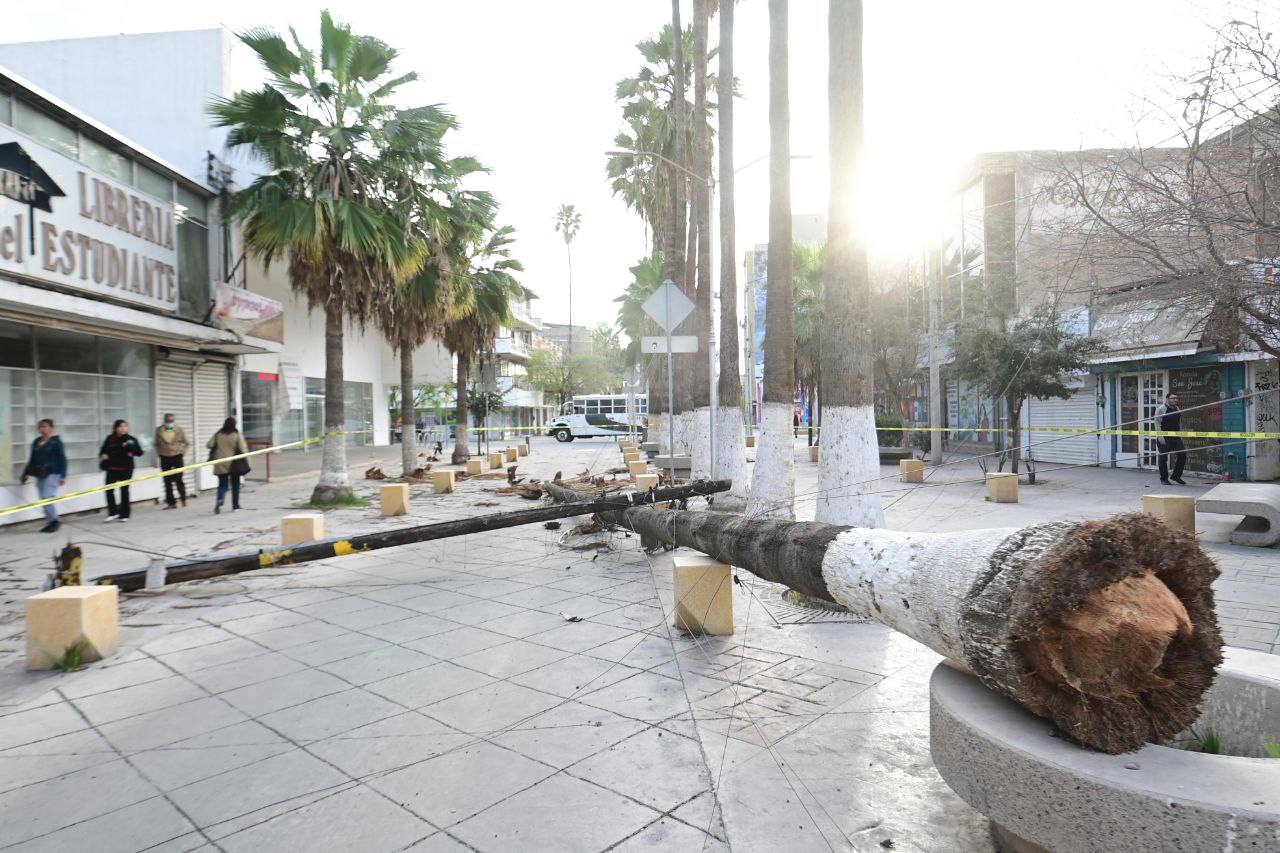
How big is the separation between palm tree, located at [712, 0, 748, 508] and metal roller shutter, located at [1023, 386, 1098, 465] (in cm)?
1041

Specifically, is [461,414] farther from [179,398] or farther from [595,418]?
[595,418]

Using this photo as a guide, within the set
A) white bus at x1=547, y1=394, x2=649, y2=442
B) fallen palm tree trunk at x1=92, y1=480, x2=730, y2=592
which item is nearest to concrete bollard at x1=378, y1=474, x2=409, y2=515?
fallen palm tree trunk at x1=92, y1=480, x2=730, y2=592

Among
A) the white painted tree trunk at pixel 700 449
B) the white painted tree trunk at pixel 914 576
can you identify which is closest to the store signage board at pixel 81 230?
the white painted tree trunk at pixel 700 449

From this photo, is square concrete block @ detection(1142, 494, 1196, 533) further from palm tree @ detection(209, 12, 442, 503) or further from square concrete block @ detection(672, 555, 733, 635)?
palm tree @ detection(209, 12, 442, 503)

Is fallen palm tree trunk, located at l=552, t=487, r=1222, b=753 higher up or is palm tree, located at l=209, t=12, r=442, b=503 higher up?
palm tree, located at l=209, t=12, r=442, b=503

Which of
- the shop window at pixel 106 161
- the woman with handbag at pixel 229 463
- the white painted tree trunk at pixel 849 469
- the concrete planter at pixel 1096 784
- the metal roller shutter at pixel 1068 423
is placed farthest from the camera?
the metal roller shutter at pixel 1068 423

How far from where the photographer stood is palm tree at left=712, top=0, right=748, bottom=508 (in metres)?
12.1

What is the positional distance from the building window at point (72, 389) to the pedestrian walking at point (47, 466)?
3.07 ft

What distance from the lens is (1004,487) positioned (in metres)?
12.6

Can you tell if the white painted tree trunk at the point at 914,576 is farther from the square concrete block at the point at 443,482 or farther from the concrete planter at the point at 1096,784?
the square concrete block at the point at 443,482

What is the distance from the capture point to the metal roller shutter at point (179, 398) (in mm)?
14656

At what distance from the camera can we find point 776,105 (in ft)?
32.4

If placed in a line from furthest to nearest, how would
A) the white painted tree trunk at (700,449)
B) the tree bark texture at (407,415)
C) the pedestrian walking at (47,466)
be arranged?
the tree bark texture at (407,415) < the white painted tree trunk at (700,449) < the pedestrian walking at (47,466)

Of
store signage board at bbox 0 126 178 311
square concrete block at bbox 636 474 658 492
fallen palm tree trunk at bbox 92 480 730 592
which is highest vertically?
store signage board at bbox 0 126 178 311
